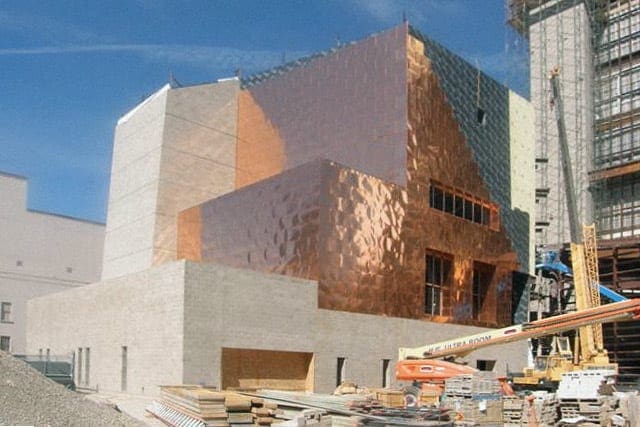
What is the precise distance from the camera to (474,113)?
46.6 metres

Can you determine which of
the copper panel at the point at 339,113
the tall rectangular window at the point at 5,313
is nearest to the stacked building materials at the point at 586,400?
the copper panel at the point at 339,113

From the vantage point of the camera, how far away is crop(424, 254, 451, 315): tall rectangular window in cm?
4228

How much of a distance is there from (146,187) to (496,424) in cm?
2835

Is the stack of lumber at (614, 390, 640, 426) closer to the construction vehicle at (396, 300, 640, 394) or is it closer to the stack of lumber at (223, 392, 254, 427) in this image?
the construction vehicle at (396, 300, 640, 394)

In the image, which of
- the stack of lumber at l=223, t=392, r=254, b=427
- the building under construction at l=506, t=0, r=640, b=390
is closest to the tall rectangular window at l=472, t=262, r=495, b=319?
the building under construction at l=506, t=0, r=640, b=390

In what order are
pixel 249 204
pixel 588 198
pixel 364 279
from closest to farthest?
1. pixel 364 279
2. pixel 249 204
3. pixel 588 198

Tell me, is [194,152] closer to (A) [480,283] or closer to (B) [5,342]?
(A) [480,283]

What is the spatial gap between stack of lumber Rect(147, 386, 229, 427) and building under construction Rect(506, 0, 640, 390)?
37.4 m

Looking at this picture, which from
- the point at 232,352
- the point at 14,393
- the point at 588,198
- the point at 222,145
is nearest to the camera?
the point at 14,393

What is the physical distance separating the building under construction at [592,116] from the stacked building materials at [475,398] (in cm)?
2917

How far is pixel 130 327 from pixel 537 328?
17.8 meters

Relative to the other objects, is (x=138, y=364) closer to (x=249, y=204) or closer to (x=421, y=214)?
(x=249, y=204)

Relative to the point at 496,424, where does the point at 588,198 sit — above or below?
above

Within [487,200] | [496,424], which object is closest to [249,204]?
[487,200]
